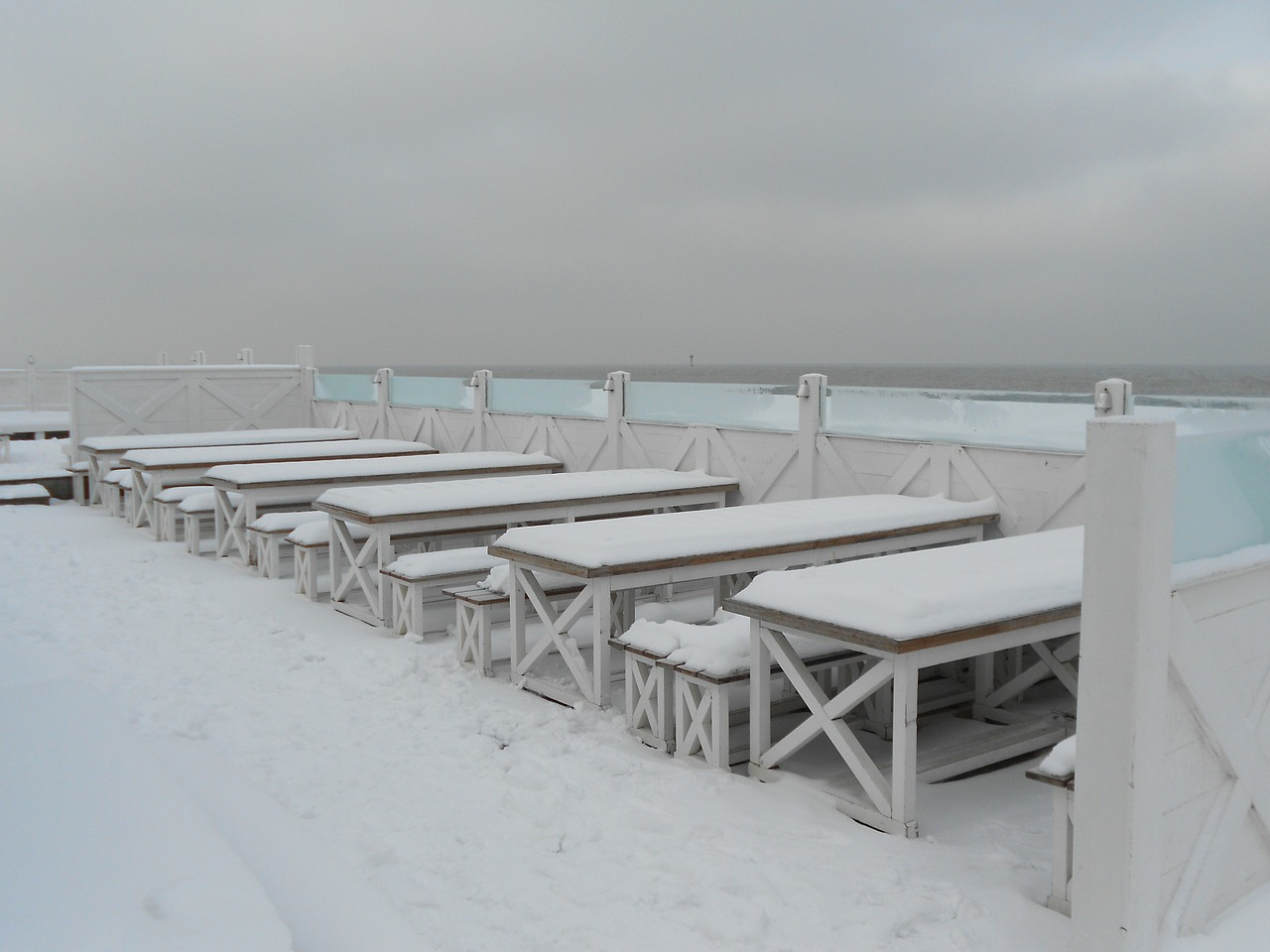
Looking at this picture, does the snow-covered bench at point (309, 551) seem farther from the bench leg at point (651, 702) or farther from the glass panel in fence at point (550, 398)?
the bench leg at point (651, 702)

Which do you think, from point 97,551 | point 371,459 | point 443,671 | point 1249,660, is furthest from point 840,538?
point 97,551

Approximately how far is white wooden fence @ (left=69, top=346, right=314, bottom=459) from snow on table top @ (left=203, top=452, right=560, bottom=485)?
539cm

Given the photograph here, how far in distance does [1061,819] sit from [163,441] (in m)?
13.8

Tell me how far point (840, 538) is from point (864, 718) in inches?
46.5

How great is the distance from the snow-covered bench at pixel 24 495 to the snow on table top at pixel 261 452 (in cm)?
305

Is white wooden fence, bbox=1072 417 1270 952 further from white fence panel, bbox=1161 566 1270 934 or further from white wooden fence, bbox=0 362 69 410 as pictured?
white wooden fence, bbox=0 362 69 410

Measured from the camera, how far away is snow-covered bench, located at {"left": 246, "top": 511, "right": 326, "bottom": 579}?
10.2m

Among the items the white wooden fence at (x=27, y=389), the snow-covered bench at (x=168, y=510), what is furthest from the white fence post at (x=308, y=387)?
the white wooden fence at (x=27, y=389)

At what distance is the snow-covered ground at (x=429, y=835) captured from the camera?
3.36m

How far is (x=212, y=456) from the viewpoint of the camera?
12.7 metres

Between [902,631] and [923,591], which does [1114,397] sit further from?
[902,631]

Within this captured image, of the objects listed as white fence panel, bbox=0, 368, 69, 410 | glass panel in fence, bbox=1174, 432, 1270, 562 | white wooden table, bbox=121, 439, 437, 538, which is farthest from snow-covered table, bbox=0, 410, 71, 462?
glass panel in fence, bbox=1174, 432, 1270, 562

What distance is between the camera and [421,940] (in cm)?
364

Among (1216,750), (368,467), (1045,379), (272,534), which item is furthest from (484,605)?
(1045,379)
